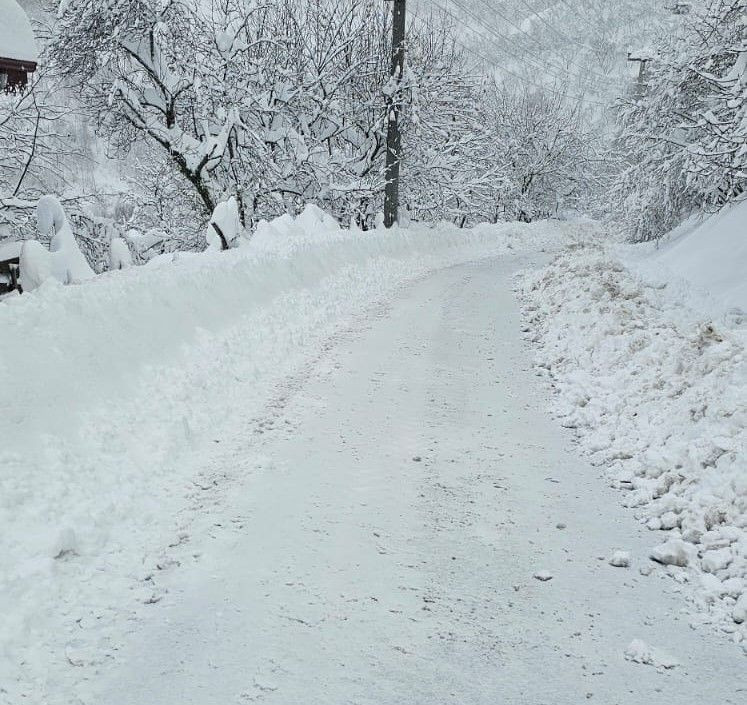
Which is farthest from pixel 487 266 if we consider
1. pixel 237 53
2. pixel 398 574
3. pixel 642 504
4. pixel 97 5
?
pixel 398 574

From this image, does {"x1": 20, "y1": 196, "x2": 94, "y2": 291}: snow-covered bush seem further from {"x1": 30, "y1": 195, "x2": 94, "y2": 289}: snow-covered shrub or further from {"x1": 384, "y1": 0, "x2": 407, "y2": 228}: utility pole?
{"x1": 384, "y1": 0, "x2": 407, "y2": 228}: utility pole

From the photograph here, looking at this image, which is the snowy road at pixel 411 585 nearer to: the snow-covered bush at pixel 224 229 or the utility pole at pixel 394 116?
the snow-covered bush at pixel 224 229

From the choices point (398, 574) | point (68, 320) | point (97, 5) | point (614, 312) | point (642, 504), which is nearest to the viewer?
point (398, 574)

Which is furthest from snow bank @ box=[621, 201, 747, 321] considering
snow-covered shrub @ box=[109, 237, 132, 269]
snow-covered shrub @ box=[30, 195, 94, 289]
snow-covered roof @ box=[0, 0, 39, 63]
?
snow-covered roof @ box=[0, 0, 39, 63]

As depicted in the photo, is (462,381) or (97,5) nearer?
(462,381)

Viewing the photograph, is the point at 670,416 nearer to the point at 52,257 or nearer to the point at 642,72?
the point at 52,257

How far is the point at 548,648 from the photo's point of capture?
302 centimetres

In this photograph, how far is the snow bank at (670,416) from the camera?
3803 millimetres

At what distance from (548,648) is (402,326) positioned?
6998 mm

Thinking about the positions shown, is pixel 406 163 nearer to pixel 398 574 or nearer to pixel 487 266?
pixel 487 266

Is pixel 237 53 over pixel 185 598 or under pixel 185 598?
over

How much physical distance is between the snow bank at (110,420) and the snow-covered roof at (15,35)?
17.9 meters

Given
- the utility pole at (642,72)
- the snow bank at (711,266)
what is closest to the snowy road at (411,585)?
the snow bank at (711,266)

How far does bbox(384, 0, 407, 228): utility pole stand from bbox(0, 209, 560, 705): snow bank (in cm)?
1161
